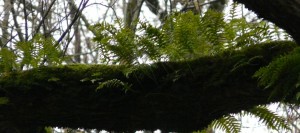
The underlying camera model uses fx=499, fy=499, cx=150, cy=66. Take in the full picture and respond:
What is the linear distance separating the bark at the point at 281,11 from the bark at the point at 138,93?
22cm

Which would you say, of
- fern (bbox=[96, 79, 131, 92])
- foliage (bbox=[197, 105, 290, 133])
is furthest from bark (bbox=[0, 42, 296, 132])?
foliage (bbox=[197, 105, 290, 133])

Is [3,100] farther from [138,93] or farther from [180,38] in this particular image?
[180,38]

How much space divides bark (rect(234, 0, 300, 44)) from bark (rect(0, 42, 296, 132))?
217mm

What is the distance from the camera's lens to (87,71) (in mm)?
2230

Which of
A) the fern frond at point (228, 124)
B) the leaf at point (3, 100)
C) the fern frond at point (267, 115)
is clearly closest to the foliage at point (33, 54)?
the leaf at point (3, 100)

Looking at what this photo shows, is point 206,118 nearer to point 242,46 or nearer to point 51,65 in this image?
point 242,46

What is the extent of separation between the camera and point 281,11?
164 centimetres

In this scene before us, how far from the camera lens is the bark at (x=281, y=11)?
1.62m

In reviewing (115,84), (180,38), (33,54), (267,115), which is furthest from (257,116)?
(33,54)

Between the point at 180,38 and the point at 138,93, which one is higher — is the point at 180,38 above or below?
above

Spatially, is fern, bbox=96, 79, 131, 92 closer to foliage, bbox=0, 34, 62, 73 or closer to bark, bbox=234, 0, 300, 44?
foliage, bbox=0, 34, 62, 73

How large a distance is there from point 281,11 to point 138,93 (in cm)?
76

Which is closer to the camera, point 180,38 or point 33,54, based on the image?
point 180,38

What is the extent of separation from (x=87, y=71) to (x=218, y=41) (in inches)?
23.5
